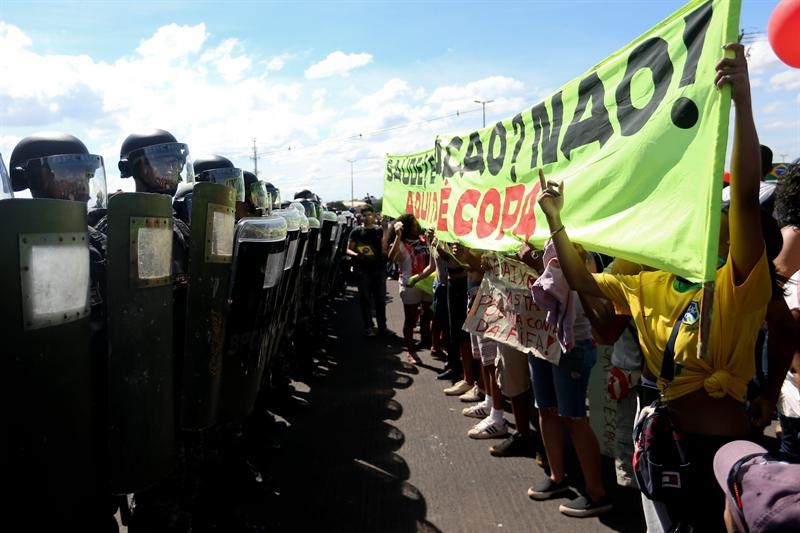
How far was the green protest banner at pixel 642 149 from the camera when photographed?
2.08 m

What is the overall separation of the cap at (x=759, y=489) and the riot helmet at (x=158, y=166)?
358 cm

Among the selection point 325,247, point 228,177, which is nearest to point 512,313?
point 228,177

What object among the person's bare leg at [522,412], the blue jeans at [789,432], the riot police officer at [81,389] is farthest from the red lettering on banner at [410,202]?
the blue jeans at [789,432]

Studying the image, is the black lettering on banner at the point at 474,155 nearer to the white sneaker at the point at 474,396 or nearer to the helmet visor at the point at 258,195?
the helmet visor at the point at 258,195

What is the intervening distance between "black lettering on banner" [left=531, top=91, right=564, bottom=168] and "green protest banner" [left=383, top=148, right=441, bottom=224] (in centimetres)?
198

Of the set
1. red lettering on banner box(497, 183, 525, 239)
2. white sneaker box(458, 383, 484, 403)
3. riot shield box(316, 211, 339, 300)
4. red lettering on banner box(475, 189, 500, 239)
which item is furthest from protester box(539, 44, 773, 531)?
riot shield box(316, 211, 339, 300)

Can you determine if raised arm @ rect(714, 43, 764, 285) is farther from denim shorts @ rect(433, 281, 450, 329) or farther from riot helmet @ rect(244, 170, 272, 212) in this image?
denim shorts @ rect(433, 281, 450, 329)

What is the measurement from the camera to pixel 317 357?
333 inches

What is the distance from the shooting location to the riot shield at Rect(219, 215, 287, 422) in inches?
108

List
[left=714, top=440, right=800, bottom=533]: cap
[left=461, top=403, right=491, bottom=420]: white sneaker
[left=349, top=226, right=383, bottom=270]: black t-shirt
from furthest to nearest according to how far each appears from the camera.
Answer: [left=349, top=226, right=383, bottom=270]: black t-shirt → [left=461, top=403, right=491, bottom=420]: white sneaker → [left=714, top=440, right=800, bottom=533]: cap

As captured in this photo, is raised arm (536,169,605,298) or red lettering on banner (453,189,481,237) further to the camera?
red lettering on banner (453,189,481,237)

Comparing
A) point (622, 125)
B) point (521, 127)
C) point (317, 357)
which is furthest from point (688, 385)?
point (317, 357)

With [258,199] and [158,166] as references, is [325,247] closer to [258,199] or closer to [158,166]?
[258,199]

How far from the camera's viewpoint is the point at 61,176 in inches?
127
